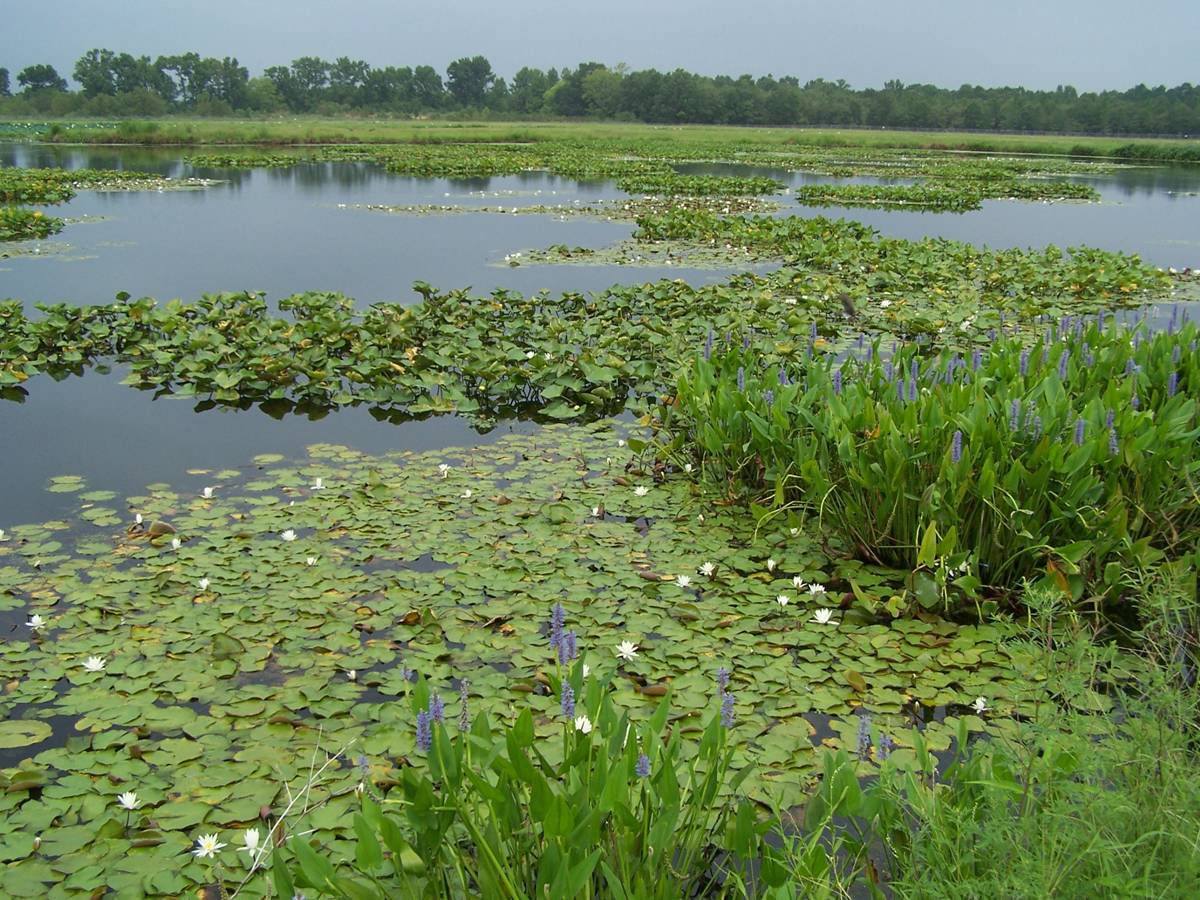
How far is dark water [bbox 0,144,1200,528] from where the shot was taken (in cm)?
536

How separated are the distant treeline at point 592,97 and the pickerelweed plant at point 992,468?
7539 centimetres

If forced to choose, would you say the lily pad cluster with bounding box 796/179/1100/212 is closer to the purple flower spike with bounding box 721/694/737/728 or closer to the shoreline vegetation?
the shoreline vegetation

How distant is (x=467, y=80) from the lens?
94625mm

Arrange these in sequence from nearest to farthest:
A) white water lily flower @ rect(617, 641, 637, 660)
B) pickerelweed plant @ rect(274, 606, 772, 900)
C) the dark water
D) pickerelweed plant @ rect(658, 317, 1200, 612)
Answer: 1. pickerelweed plant @ rect(274, 606, 772, 900)
2. white water lily flower @ rect(617, 641, 637, 660)
3. pickerelweed plant @ rect(658, 317, 1200, 612)
4. the dark water

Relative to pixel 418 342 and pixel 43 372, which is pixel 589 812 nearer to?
pixel 418 342

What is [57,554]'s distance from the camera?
3.79 metres

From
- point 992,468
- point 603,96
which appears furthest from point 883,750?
point 603,96

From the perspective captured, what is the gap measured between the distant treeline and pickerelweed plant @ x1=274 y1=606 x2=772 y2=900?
77.6m

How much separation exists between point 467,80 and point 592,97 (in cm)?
1984

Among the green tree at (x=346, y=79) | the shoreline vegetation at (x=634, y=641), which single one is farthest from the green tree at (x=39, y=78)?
the shoreline vegetation at (x=634, y=641)

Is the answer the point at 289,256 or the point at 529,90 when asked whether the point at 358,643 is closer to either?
the point at 289,256

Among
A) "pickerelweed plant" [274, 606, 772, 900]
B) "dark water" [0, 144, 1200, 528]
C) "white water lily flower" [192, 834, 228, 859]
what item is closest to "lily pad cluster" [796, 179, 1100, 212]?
"dark water" [0, 144, 1200, 528]

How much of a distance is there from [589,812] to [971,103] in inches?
3374

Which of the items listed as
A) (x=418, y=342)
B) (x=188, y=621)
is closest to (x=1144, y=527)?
(x=188, y=621)
